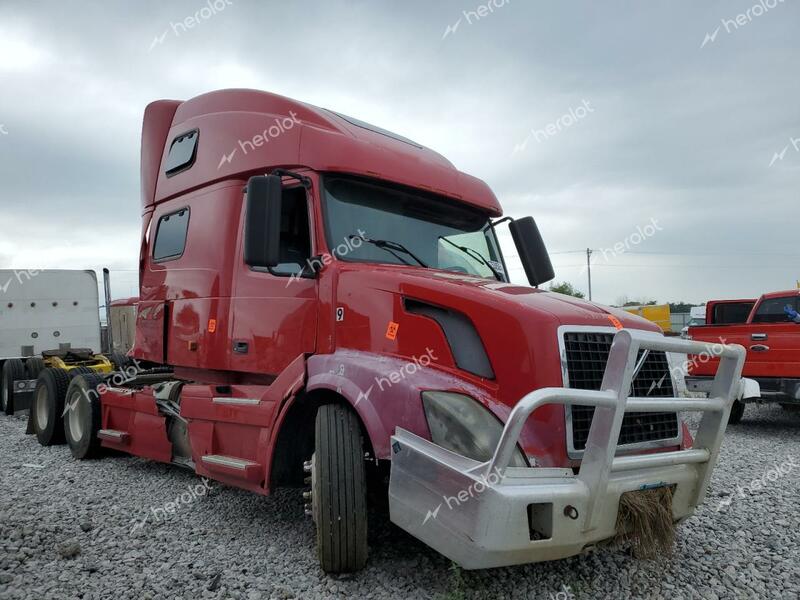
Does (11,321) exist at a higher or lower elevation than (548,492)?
higher

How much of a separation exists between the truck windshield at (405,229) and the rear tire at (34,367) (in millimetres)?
10007

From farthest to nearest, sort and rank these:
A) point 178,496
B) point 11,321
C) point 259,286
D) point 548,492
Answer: point 11,321, point 178,496, point 259,286, point 548,492

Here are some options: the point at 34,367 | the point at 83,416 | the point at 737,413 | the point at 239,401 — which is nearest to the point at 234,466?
the point at 239,401

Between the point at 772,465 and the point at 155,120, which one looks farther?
the point at 772,465

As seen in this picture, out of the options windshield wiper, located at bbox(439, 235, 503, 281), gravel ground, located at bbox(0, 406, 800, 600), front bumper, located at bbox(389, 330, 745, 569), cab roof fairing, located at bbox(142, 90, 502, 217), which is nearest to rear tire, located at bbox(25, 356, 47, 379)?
gravel ground, located at bbox(0, 406, 800, 600)

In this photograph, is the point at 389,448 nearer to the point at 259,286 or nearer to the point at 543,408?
the point at 543,408

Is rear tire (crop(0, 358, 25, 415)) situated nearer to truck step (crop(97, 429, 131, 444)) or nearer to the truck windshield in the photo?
truck step (crop(97, 429, 131, 444))

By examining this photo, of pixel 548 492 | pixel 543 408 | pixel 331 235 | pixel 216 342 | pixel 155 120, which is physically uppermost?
pixel 155 120

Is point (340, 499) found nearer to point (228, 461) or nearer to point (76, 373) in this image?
point (228, 461)

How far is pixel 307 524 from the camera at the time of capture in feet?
14.8

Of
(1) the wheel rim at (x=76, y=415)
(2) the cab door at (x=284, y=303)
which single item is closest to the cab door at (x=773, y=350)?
(2) the cab door at (x=284, y=303)

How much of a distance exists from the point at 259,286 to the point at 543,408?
2344 mm

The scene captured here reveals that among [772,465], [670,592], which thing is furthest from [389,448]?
[772,465]

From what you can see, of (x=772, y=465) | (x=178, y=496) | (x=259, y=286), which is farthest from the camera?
(x=772, y=465)
